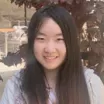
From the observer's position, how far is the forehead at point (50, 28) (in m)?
1.26

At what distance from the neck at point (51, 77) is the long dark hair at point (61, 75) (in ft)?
0.05

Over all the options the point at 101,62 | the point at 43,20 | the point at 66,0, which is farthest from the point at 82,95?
the point at 101,62

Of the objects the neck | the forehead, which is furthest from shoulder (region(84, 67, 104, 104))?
the forehead

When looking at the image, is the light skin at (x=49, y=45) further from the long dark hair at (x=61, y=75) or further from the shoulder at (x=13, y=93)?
the shoulder at (x=13, y=93)

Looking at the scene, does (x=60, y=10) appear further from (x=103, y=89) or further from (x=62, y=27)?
(x=103, y=89)

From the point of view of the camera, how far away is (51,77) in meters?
1.38

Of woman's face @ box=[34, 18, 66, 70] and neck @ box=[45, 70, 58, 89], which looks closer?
woman's face @ box=[34, 18, 66, 70]

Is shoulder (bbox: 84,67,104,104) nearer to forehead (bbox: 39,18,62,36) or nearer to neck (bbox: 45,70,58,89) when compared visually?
neck (bbox: 45,70,58,89)

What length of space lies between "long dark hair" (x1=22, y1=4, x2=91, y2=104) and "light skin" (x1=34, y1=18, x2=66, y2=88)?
0.03m

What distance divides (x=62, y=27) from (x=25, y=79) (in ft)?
0.82

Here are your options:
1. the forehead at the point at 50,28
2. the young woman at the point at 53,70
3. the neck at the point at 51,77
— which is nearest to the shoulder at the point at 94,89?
the young woman at the point at 53,70

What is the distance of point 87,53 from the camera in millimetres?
1951

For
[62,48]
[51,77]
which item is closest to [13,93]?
[51,77]

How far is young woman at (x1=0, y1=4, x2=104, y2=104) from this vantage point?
1273 mm
